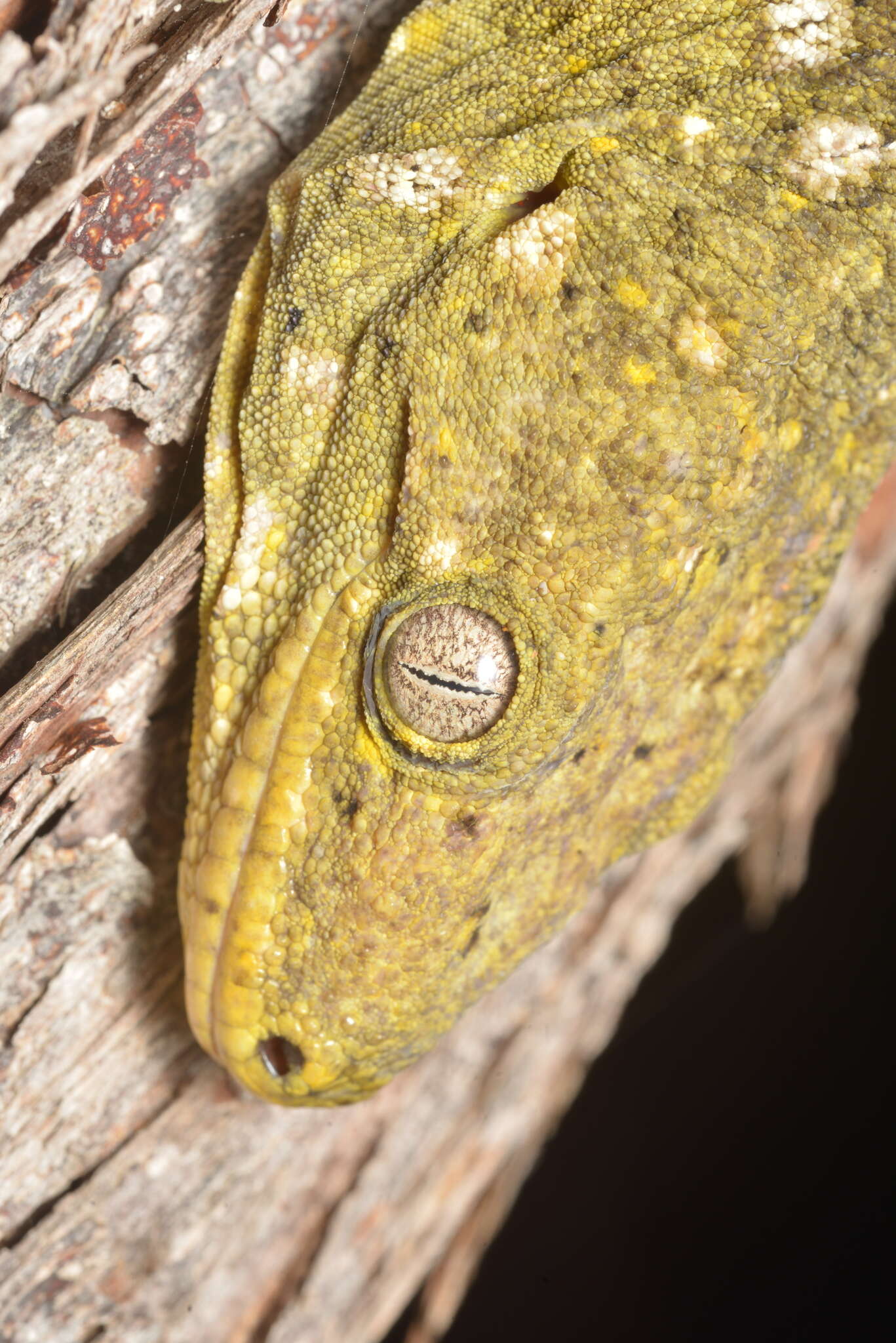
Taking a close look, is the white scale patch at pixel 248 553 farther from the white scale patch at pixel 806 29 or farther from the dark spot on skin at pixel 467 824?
the white scale patch at pixel 806 29

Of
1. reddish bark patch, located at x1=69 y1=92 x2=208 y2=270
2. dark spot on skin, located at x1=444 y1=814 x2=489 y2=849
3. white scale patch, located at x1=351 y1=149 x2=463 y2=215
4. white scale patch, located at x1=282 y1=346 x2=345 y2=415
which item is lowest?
dark spot on skin, located at x1=444 y1=814 x2=489 y2=849

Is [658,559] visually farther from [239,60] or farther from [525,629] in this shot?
[239,60]

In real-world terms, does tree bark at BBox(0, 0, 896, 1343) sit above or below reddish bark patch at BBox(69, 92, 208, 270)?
below

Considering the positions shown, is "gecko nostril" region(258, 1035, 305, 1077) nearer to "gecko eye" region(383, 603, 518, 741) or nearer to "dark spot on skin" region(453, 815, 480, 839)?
"dark spot on skin" region(453, 815, 480, 839)

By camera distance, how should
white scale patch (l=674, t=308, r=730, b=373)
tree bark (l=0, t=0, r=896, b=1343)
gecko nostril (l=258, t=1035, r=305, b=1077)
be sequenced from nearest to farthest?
white scale patch (l=674, t=308, r=730, b=373)
tree bark (l=0, t=0, r=896, b=1343)
gecko nostril (l=258, t=1035, r=305, b=1077)

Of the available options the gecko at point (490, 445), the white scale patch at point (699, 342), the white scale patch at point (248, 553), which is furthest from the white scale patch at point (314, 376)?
the white scale patch at point (699, 342)

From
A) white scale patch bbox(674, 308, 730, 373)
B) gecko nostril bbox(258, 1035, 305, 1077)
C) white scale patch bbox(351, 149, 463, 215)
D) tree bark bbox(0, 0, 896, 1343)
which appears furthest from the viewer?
gecko nostril bbox(258, 1035, 305, 1077)

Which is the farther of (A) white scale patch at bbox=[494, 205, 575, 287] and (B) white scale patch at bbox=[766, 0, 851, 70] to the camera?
(B) white scale patch at bbox=[766, 0, 851, 70]

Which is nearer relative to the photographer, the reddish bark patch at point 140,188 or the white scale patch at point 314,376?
the white scale patch at point 314,376

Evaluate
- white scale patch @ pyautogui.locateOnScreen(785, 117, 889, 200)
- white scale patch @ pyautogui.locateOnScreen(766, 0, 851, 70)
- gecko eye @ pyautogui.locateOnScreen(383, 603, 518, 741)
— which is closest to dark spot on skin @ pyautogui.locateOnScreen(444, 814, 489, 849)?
gecko eye @ pyautogui.locateOnScreen(383, 603, 518, 741)
